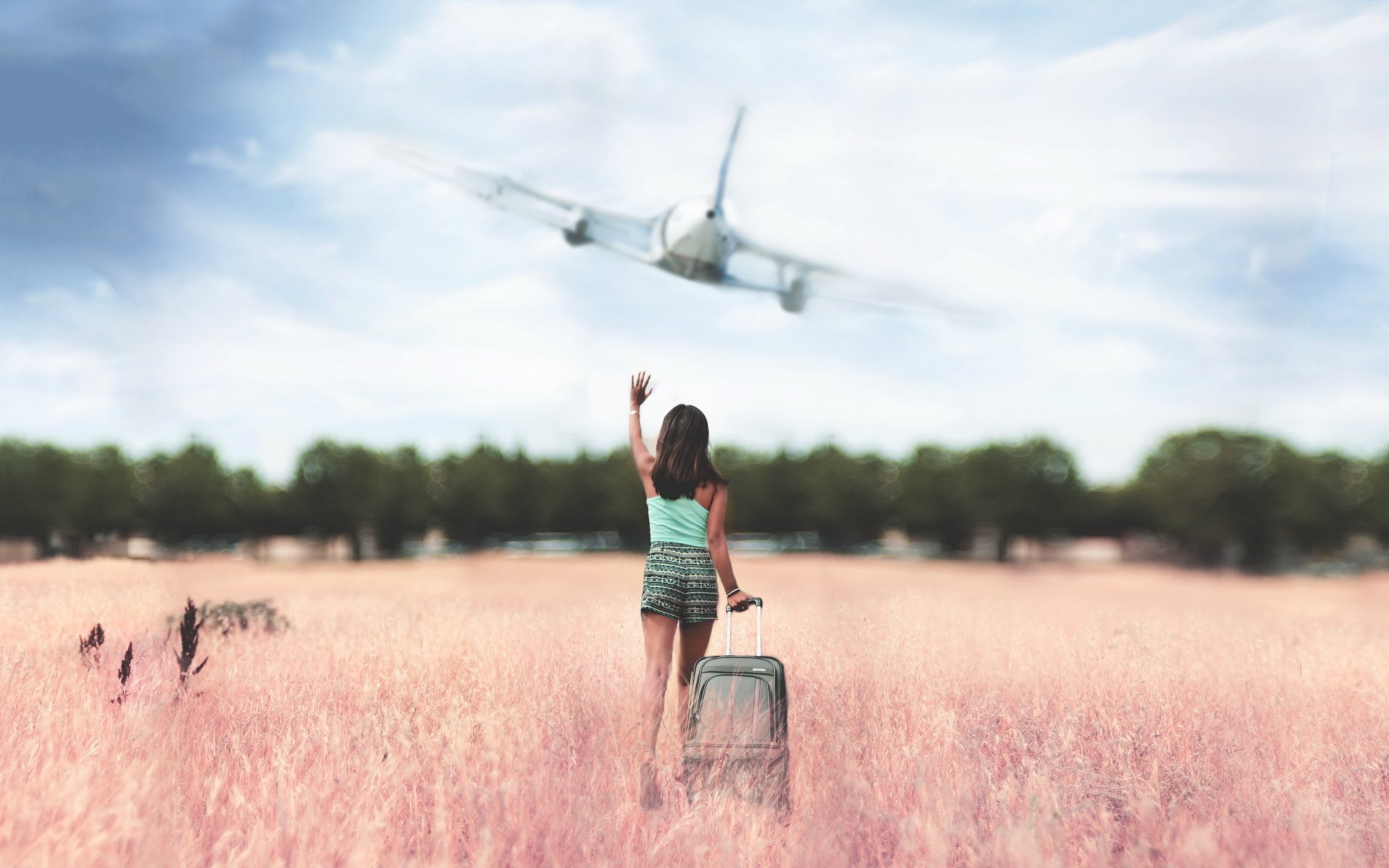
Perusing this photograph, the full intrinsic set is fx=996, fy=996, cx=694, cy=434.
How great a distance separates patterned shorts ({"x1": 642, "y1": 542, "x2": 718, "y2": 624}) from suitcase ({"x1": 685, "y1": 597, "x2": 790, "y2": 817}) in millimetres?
445

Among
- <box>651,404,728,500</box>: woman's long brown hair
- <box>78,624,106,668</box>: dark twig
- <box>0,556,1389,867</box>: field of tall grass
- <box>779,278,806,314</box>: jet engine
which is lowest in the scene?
<box>0,556,1389,867</box>: field of tall grass

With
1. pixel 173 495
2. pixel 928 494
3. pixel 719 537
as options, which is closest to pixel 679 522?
pixel 719 537

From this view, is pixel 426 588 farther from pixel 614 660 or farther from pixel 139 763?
pixel 139 763

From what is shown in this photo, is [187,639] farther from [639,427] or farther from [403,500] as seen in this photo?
[403,500]

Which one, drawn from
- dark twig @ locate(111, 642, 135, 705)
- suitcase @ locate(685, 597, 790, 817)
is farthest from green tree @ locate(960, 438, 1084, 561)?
dark twig @ locate(111, 642, 135, 705)

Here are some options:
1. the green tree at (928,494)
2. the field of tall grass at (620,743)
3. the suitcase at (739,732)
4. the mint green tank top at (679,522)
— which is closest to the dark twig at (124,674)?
the field of tall grass at (620,743)

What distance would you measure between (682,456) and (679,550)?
22.7 inches

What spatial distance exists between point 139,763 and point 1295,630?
47.4 ft

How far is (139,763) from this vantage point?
5629 mm

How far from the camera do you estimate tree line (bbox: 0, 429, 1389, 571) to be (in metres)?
8.02

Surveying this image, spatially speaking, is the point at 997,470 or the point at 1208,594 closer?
the point at 1208,594

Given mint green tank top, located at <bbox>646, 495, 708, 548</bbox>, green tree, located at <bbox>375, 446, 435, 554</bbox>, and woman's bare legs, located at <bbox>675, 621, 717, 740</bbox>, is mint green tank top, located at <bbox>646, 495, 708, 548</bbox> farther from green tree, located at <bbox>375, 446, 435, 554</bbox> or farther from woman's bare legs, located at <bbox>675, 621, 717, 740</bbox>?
green tree, located at <bbox>375, 446, 435, 554</bbox>

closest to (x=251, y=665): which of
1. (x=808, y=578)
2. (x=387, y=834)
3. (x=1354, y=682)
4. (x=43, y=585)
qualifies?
(x=43, y=585)

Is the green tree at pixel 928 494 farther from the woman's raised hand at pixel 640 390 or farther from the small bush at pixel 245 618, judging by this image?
the woman's raised hand at pixel 640 390
